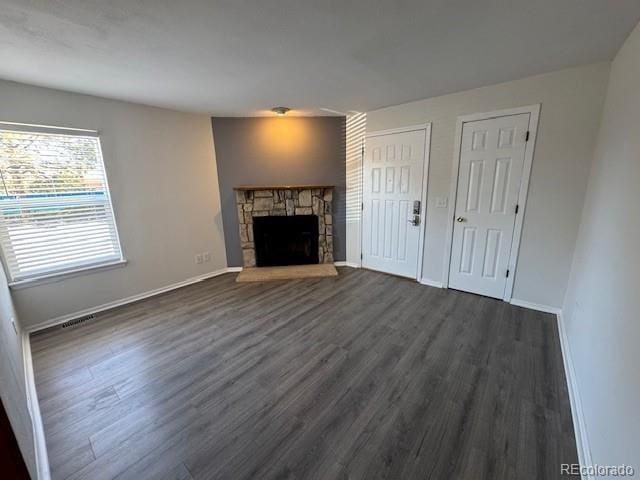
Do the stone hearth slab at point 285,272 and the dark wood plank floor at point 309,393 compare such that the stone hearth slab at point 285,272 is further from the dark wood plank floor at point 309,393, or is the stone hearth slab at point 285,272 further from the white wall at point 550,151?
the white wall at point 550,151

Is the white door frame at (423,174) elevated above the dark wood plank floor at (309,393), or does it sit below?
above

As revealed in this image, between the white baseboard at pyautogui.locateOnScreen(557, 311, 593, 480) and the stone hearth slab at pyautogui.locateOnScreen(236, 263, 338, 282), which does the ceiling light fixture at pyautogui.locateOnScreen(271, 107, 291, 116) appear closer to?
the stone hearth slab at pyautogui.locateOnScreen(236, 263, 338, 282)

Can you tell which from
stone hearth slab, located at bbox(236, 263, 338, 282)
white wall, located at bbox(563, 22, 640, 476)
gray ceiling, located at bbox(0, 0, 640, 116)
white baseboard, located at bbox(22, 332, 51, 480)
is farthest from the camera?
stone hearth slab, located at bbox(236, 263, 338, 282)

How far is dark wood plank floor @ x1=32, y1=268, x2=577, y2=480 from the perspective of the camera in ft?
4.40

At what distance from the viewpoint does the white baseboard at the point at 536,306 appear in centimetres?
268

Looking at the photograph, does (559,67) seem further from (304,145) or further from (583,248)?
(304,145)

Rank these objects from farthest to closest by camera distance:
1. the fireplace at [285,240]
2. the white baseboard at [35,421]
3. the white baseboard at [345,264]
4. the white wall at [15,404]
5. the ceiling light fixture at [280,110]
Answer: the white baseboard at [345,264] → the fireplace at [285,240] → the ceiling light fixture at [280,110] → the white baseboard at [35,421] → the white wall at [15,404]

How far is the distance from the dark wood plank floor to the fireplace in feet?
4.70

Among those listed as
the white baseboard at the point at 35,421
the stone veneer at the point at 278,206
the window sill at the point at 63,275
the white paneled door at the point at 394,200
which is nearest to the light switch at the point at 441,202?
the white paneled door at the point at 394,200

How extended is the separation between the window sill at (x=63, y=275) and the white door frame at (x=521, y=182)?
407 centimetres

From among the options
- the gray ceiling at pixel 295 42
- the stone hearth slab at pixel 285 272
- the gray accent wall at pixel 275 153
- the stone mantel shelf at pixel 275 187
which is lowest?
the stone hearth slab at pixel 285 272

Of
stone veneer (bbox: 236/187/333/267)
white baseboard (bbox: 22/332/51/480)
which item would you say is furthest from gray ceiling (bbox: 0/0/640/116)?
white baseboard (bbox: 22/332/51/480)

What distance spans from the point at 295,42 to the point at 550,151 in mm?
2586

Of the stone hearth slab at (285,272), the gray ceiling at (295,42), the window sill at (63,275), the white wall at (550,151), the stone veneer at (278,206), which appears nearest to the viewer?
the gray ceiling at (295,42)
